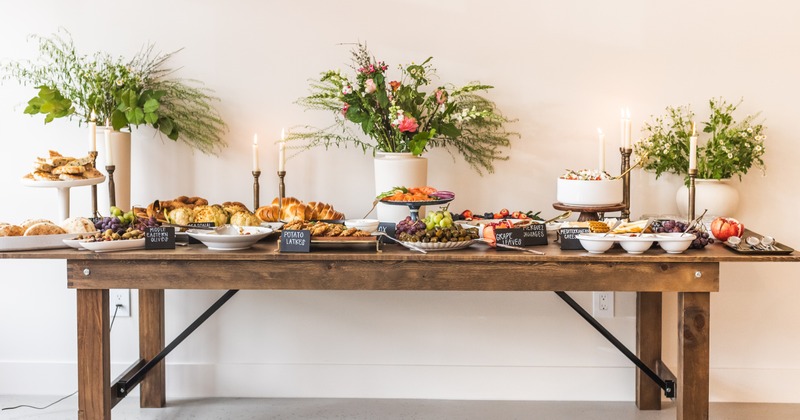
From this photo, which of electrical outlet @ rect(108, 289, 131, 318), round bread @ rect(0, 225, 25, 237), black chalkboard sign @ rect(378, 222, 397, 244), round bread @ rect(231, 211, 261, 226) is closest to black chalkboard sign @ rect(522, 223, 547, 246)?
black chalkboard sign @ rect(378, 222, 397, 244)

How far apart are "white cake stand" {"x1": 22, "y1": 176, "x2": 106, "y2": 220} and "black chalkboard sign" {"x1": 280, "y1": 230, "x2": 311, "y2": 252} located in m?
0.74

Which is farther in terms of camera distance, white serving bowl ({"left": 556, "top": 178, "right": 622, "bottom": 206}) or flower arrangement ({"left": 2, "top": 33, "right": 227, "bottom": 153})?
flower arrangement ({"left": 2, "top": 33, "right": 227, "bottom": 153})

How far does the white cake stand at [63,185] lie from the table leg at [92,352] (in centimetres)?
40

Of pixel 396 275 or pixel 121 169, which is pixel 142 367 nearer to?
pixel 121 169

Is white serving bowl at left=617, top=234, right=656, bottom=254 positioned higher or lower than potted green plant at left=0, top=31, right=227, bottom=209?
lower

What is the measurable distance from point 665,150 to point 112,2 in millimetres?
2200

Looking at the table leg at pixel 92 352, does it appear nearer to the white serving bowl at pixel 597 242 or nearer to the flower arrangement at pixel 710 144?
the white serving bowl at pixel 597 242

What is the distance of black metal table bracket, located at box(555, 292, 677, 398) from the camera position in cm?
301

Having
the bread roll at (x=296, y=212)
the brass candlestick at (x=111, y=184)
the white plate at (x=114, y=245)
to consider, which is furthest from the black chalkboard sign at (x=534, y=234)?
the brass candlestick at (x=111, y=184)

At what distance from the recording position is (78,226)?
107 inches

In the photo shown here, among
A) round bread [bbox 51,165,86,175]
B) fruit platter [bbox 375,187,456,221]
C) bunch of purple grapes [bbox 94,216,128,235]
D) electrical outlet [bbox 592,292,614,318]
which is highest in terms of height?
A: round bread [bbox 51,165,86,175]

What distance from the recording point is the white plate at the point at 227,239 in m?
2.61

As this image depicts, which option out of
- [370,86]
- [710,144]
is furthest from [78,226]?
[710,144]

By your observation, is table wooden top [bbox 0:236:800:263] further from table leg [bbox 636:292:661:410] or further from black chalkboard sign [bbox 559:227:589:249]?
table leg [bbox 636:292:661:410]
